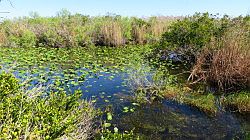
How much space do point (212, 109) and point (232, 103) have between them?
0.72 metres

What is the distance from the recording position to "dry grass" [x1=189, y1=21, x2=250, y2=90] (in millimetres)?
8680

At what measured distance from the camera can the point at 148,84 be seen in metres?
8.80

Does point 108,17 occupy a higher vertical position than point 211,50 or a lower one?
higher

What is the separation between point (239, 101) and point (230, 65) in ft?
4.82

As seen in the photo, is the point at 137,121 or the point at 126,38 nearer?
the point at 137,121

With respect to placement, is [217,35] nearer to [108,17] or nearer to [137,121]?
[137,121]

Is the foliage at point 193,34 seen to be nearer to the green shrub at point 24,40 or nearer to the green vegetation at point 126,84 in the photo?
the green vegetation at point 126,84

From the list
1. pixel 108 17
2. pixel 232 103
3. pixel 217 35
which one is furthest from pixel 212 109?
pixel 108 17

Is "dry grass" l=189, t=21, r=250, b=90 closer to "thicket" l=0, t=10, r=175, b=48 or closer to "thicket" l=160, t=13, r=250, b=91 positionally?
"thicket" l=160, t=13, r=250, b=91

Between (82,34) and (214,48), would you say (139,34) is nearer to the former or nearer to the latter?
(82,34)

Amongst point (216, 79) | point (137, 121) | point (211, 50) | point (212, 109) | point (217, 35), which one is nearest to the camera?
point (137, 121)

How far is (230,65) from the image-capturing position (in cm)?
867

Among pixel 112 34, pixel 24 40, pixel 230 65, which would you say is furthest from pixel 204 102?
pixel 24 40

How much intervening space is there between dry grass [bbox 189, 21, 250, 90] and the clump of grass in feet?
2.24
